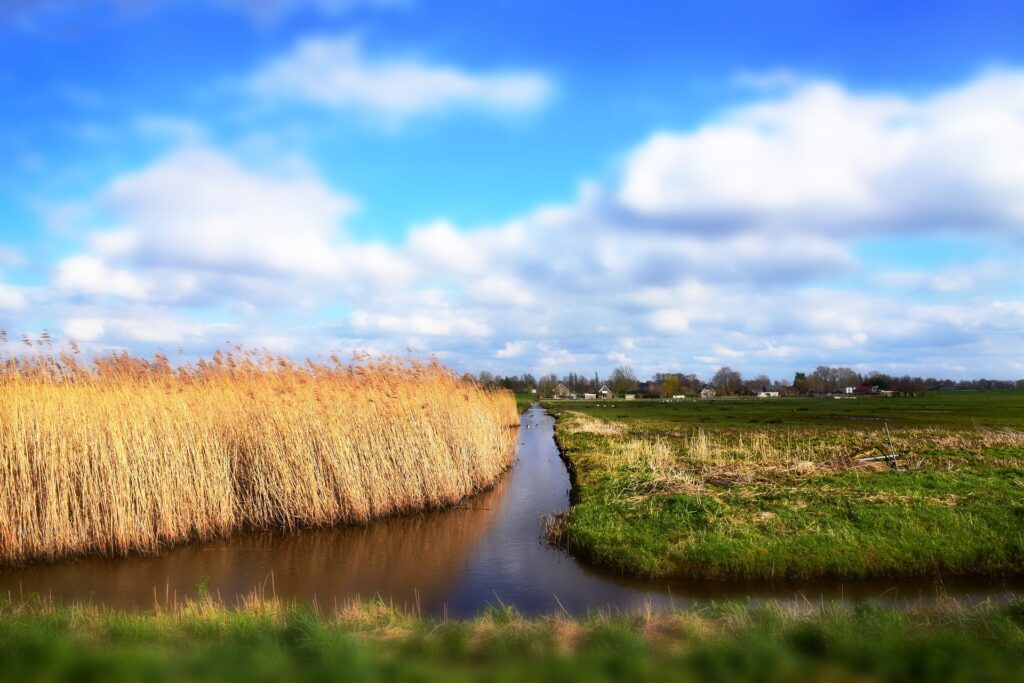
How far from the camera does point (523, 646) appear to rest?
20.0ft

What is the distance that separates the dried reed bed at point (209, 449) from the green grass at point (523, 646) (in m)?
4.69

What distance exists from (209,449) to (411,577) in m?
5.23

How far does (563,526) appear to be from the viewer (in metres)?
13.2

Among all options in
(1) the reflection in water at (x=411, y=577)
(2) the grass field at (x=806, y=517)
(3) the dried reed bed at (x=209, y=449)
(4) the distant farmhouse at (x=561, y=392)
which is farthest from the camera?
(4) the distant farmhouse at (x=561, y=392)

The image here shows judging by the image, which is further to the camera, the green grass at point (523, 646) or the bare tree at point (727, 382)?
the bare tree at point (727, 382)

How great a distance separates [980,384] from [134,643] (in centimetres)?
22762

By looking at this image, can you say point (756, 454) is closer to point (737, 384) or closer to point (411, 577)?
point (411, 577)

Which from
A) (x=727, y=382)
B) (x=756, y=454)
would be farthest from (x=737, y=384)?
(x=756, y=454)

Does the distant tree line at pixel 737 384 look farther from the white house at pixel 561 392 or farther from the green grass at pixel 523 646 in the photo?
the green grass at pixel 523 646

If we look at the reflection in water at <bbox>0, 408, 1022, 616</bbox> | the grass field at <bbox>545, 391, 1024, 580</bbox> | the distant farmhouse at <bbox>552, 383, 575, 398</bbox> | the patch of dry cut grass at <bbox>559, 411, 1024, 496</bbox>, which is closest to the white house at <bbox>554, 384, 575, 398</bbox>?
the distant farmhouse at <bbox>552, 383, 575, 398</bbox>

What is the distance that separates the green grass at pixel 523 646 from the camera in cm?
510

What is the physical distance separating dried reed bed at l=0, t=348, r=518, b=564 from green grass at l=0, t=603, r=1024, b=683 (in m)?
4.69

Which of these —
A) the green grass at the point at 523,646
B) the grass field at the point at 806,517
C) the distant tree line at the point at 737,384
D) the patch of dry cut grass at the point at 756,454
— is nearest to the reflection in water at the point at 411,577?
the grass field at the point at 806,517

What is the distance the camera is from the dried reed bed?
11.4 metres
